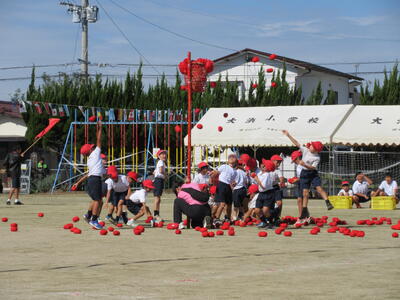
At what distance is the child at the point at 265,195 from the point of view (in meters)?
16.1

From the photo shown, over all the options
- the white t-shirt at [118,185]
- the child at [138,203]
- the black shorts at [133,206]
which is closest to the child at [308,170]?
the child at [138,203]

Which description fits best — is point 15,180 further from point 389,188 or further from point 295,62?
point 295,62

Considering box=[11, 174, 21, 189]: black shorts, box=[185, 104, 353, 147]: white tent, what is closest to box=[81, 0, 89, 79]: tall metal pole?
box=[185, 104, 353, 147]: white tent

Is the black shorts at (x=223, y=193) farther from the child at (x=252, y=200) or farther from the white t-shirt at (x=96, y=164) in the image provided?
the white t-shirt at (x=96, y=164)

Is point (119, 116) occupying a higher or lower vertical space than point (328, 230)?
higher

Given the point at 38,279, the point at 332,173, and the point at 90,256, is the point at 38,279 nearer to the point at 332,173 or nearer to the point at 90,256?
the point at 90,256

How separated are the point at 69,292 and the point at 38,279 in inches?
41.1

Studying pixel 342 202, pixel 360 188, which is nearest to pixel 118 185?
pixel 342 202

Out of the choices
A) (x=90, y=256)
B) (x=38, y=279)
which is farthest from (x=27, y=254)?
(x=38, y=279)

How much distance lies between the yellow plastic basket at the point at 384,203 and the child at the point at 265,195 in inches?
340

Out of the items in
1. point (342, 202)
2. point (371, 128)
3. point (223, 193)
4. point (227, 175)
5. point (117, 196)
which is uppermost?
point (371, 128)

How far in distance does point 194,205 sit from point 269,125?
50.1ft

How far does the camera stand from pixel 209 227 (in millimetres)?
15930

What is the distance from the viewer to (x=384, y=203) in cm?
2405
